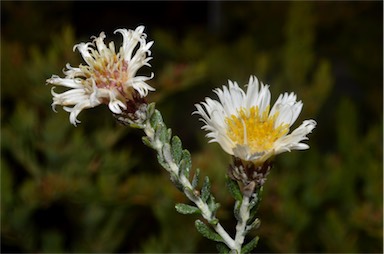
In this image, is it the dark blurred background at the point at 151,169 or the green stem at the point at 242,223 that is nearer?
the green stem at the point at 242,223

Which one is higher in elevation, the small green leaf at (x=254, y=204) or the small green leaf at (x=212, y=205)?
the small green leaf at (x=212, y=205)

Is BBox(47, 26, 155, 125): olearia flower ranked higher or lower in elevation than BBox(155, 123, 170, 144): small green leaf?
higher

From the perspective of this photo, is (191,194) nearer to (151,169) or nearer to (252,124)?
(252,124)

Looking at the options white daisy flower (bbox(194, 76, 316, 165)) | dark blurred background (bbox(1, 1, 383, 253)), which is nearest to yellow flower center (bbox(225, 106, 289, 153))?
white daisy flower (bbox(194, 76, 316, 165))

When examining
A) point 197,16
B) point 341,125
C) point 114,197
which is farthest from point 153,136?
point 197,16

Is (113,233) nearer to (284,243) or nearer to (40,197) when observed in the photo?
(40,197)

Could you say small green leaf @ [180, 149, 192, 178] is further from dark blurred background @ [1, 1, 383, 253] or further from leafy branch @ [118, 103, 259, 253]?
dark blurred background @ [1, 1, 383, 253]

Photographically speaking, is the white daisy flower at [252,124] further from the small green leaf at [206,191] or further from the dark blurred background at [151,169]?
the dark blurred background at [151,169]

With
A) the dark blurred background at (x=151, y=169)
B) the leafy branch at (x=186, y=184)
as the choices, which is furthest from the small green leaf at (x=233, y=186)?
the dark blurred background at (x=151, y=169)
